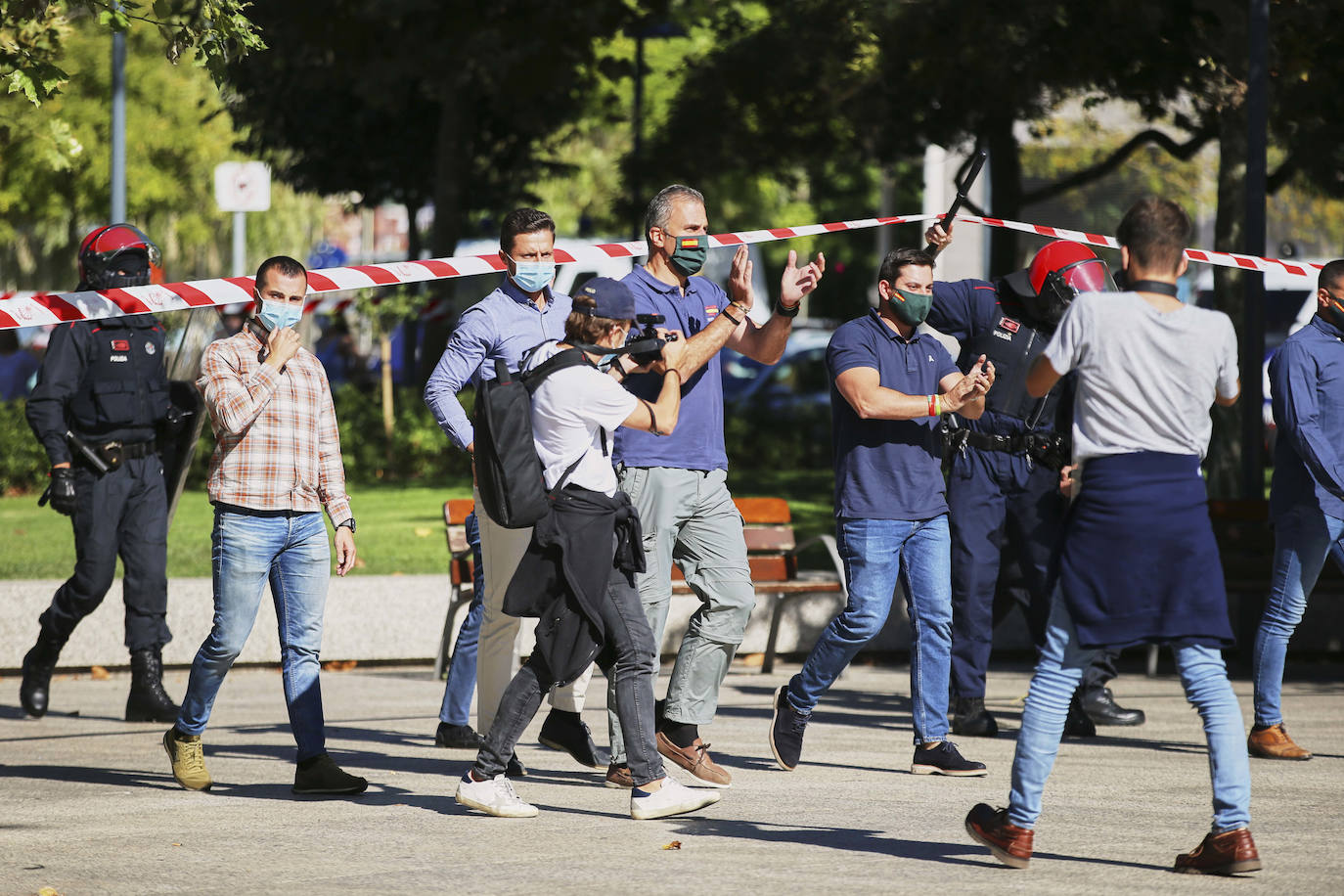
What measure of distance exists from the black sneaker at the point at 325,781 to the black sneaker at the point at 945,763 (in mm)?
2145

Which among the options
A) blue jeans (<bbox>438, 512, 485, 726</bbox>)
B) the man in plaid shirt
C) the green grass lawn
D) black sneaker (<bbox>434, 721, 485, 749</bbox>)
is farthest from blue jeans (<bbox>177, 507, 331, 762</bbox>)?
the green grass lawn

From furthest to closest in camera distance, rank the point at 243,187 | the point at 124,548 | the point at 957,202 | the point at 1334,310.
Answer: the point at 243,187 → the point at 124,548 → the point at 1334,310 → the point at 957,202

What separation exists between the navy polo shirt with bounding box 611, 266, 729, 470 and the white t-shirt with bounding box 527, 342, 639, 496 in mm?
688

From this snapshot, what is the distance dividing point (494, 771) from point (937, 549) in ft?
6.64

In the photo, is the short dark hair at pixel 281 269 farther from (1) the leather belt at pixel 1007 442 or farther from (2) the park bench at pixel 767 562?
(2) the park bench at pixel 767 562

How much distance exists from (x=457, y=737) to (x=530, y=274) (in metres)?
2.07

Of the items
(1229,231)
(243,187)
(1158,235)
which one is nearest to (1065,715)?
(1158,235)

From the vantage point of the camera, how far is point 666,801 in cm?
605

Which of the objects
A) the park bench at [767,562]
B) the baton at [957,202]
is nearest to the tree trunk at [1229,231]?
the park bench at [767,562]

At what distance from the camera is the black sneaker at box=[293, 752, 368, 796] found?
659cm

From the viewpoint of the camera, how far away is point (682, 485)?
6.77m

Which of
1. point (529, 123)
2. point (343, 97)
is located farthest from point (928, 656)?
point (343, 97)

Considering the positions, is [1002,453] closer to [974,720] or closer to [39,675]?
[974,720]

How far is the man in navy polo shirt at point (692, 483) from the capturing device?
6.74 metres
